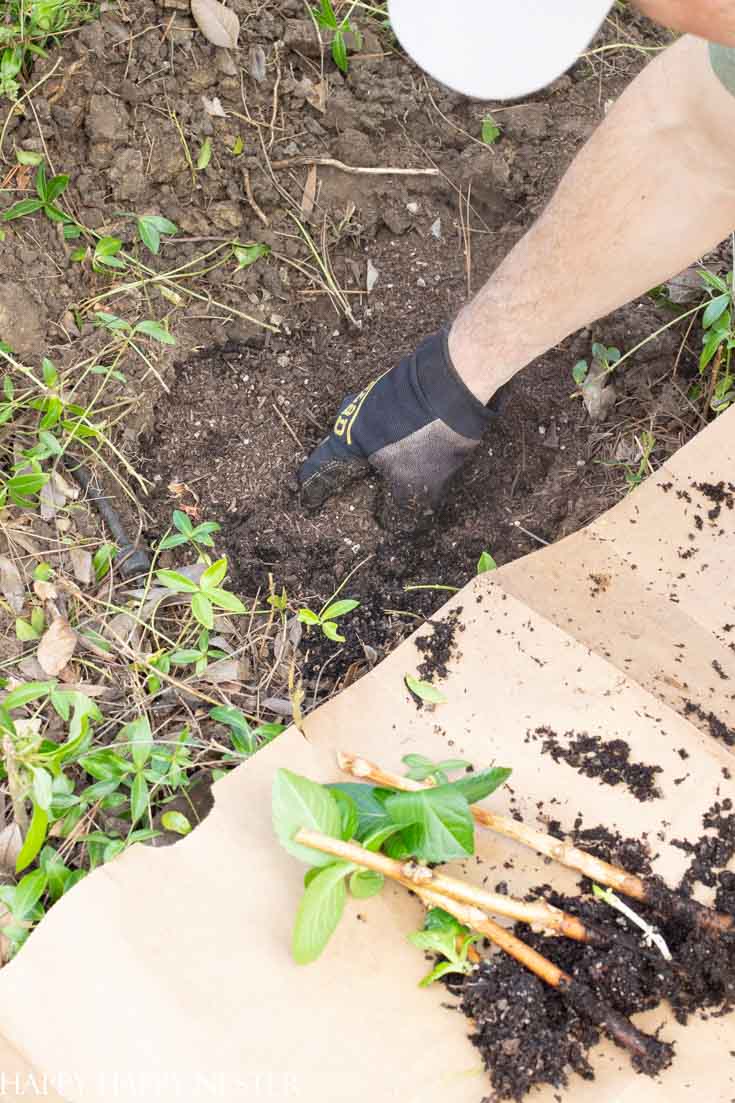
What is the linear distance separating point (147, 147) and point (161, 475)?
21.0 inches

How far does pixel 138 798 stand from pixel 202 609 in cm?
25

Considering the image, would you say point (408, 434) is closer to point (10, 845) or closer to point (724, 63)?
point (724, 63)

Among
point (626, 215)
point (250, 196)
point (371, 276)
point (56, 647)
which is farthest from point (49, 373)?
point (626, 215)

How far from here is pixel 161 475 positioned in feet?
5.04

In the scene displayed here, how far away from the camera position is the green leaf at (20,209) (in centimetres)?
144

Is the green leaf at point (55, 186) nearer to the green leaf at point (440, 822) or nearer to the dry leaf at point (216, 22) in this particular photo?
the dry leaf at point (216, 22)

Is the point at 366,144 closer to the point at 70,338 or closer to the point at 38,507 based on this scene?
the point at 70,338

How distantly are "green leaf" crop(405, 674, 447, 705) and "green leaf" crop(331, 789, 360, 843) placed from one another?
0.20 m

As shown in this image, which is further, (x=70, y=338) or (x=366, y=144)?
(x=366, y=144)

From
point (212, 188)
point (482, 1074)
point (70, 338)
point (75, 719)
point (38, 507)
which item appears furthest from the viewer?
point (212, 188)

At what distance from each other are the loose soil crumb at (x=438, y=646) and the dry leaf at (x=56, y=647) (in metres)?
0.47

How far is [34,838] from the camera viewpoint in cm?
110

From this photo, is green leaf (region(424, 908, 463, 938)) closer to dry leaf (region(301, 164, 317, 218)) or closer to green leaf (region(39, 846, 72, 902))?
green leaf (region(39, 846, 72, 902))

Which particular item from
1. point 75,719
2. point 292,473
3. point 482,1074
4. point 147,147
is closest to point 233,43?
point 147,147
